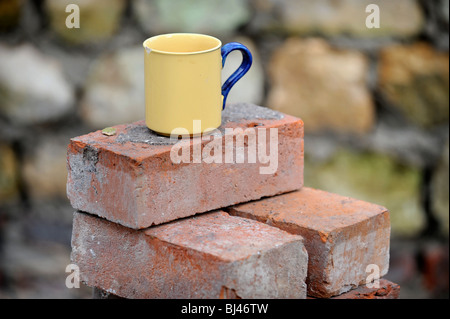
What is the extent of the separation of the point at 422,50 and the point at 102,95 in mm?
839

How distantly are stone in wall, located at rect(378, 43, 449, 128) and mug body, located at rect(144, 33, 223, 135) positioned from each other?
2.79ft

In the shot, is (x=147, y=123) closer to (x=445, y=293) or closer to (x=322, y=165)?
(x=322, y=165)

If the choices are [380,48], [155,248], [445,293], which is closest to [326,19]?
[380,48]

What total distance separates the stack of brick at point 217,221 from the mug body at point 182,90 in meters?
0.03

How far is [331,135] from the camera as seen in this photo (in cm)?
223

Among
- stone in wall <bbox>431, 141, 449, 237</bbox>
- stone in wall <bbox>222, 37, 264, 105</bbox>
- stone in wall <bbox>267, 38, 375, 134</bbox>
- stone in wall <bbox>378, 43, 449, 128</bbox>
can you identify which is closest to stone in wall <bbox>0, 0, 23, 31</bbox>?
stone in wall <bbox>222, 37, 264, 105</bbox>

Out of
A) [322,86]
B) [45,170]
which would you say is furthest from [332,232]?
[45,170]

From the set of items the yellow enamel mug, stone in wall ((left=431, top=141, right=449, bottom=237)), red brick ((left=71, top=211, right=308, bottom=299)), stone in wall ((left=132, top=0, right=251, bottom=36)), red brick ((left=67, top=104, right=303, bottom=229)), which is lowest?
stone in wall ((left=431, top=141, right=449, bottom=237))

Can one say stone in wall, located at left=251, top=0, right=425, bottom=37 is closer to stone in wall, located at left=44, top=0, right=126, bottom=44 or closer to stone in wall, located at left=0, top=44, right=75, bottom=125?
stone in wall, located at left=44, top=0, right=126, bottom=44

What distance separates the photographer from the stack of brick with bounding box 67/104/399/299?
4.40ft

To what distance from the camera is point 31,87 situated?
87.5 inches

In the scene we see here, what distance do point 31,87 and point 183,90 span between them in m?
0.92

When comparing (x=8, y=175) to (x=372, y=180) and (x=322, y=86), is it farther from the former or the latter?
(x=372, y=180)

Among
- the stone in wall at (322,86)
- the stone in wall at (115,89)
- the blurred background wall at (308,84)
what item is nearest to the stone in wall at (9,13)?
the blurred background wall at (308,84)
